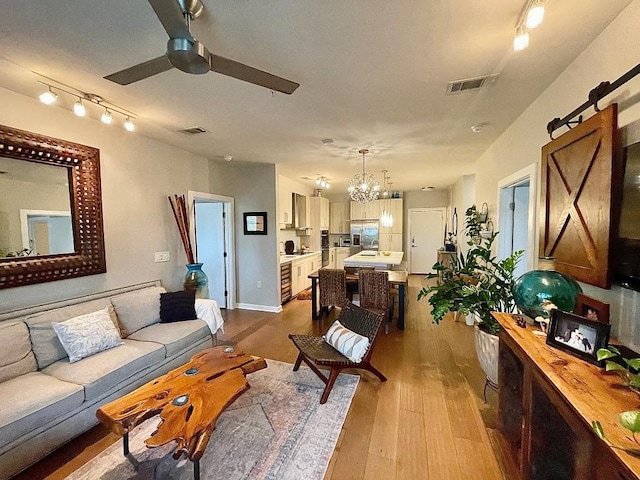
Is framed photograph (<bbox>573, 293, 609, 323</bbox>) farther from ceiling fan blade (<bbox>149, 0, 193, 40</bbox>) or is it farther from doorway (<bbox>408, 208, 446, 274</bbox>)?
doorway (<bbox>408, 208, 446, 274</bbox>)

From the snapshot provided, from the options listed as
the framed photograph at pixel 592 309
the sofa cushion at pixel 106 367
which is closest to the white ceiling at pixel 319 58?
the framed photograph at pixel 592 309

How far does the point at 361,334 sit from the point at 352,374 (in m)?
0.52

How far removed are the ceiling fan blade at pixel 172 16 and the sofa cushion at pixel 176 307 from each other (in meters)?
2.68

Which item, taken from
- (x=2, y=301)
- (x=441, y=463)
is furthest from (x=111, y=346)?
(x=441, y=463)

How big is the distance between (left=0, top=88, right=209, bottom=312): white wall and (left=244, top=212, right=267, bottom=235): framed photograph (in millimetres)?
1112

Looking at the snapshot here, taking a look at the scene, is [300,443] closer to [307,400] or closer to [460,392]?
[307,400]

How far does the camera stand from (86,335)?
2.35 m

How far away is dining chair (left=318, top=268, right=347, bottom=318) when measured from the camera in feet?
13.7

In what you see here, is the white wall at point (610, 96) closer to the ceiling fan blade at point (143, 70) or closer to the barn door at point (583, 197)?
the barn door at point (583, 197)

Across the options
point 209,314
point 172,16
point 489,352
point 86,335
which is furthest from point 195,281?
point 489,352

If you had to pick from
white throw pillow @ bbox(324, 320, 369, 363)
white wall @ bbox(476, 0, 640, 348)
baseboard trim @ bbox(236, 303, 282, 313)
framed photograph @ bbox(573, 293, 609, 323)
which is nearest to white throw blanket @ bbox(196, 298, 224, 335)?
white throw pillow @ bbox(324, 320, 369, 363)

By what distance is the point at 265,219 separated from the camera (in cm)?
498

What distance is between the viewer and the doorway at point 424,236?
8250 millimetres

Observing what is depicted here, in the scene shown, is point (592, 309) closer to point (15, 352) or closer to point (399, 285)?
point (399, 285)
